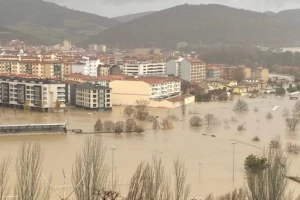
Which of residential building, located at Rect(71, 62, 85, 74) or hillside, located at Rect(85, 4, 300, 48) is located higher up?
hillside, located at Rect(85, 4, 300, 48)

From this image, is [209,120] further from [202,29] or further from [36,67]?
[202,29]

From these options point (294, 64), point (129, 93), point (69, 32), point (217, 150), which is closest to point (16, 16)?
point (69, 32)

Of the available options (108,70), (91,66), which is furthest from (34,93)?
(91,66)

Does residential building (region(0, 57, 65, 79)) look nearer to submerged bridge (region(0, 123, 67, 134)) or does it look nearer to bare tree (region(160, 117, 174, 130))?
bare tree (region(160, 117, 174, 130))

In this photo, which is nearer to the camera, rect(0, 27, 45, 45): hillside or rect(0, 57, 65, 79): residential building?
rect(0, 57, 65, 79): residential building

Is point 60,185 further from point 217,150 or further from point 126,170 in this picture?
point 217,150

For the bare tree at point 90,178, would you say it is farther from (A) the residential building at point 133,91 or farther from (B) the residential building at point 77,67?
(B) the residential building at point 77,67

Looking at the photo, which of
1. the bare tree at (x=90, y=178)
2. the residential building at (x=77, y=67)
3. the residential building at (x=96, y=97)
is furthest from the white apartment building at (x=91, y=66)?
the bare tree at (x=90, y=178)

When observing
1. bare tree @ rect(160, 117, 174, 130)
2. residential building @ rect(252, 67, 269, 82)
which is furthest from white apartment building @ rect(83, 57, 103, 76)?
bare tree @ rect(160, 117, 174, 130)
